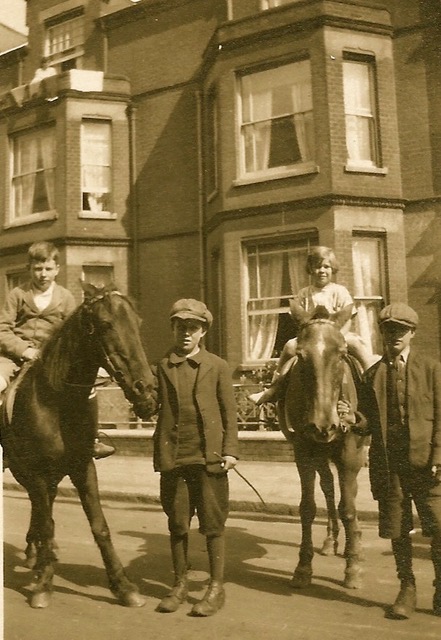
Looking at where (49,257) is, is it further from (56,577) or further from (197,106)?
(197,106)

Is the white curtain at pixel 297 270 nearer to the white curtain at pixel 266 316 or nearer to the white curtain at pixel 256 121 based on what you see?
the white curtain at pixel 266 316

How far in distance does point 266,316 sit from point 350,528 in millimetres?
9408

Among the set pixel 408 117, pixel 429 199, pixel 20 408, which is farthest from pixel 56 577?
pixel 408 117

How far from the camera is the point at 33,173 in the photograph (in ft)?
60.7

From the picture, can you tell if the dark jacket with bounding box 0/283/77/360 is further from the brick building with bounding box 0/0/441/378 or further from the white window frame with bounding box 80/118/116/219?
the white window frame with bounding box 80/118/116/219

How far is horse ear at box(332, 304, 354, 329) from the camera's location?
17.3 feet

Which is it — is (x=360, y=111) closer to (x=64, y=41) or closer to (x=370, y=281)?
(x=370, y=281)

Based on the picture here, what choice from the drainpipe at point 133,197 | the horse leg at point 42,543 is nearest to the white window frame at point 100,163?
the drainpipe at point 133,197

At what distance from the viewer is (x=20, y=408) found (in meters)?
5.12

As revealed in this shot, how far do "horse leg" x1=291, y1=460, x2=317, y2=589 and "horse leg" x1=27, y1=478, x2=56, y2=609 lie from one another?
1.87m

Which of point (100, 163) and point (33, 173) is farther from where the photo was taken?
point (33, 173)

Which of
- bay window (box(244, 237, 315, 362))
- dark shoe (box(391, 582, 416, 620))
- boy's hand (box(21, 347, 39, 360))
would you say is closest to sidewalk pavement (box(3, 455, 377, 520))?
bay window (box(244, 237, 315, 362))

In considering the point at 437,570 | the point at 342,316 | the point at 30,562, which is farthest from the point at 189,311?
the point at 30,562

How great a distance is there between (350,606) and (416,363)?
70.4 inches
